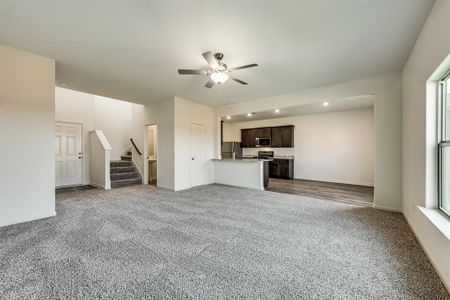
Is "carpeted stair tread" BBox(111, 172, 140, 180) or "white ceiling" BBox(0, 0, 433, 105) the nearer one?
"white ceiling" BBox(0, 0, 433, 105)

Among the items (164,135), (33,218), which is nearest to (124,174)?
(164,135)

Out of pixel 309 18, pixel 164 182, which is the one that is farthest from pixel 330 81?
pixel 164 182

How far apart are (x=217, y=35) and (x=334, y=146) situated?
20.1 feet

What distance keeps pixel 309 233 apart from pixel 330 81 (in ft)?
10.5

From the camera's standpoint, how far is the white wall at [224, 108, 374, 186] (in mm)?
6262

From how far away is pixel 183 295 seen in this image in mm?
1514

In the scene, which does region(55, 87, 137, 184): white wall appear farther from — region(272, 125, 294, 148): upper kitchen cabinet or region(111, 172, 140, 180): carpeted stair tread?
region(272, 125, 294, 148): upper kitchen cabinet

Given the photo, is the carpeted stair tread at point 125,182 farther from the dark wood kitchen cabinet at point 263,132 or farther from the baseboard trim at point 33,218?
the dark wood kitchen cabinet at point 263,132

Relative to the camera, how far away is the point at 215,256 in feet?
6.82

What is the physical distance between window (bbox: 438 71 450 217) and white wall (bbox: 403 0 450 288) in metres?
0.05

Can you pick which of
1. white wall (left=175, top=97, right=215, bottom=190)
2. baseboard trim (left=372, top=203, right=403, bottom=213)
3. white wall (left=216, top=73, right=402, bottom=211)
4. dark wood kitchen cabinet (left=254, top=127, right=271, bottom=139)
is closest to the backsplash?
dark wood kitchen cabinet (left=254, top=127, right=271, bottom=139)

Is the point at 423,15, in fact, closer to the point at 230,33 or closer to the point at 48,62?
the point at 230,33

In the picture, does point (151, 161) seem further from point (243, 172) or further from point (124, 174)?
point (243, 172)

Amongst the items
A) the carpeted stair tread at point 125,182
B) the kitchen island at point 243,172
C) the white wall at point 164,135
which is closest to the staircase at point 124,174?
the carpeted stair tread at point 125,182
